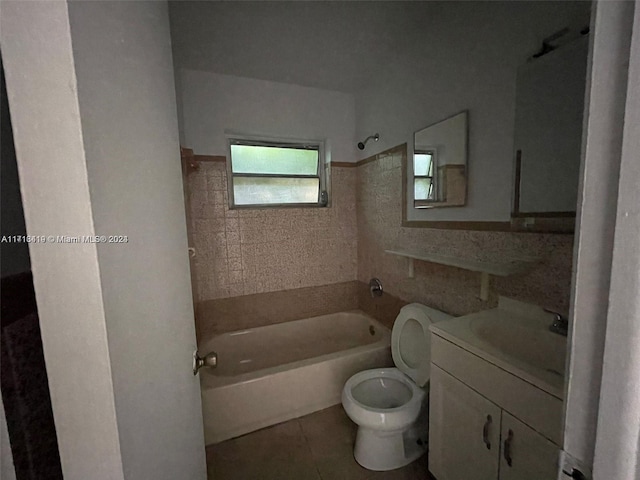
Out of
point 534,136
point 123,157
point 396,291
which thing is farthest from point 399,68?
point 123,157

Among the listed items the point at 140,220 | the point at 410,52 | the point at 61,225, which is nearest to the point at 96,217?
the point at 61,225

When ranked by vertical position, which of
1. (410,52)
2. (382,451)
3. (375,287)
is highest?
(410,52)

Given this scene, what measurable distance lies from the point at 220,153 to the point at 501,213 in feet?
6.83

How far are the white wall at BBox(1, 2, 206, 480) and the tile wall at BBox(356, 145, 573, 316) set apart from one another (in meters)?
1.47

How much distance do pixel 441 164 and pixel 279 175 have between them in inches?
57.7

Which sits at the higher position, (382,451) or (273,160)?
(273,160)

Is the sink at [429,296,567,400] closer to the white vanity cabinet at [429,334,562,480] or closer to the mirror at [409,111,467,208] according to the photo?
the white vanity cabinet at [429,334,562,480]

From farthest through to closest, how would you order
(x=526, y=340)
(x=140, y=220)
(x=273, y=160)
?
1. (x=273, y=160)
2. (x=526, y=340)
3. (x=140, y=220)

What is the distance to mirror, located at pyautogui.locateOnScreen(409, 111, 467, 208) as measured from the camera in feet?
4.96

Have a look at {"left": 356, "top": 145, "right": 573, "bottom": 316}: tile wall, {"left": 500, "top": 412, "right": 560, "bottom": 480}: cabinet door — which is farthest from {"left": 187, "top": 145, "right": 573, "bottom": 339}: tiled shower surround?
{"left": 500, "top": 412, "right": 560, "bottom": 480}: cabinet door

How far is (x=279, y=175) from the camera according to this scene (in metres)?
2.52

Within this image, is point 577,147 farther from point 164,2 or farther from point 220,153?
point 220,153

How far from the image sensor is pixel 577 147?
1023 millimetres

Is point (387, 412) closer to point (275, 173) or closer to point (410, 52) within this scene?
point (275, 173)
